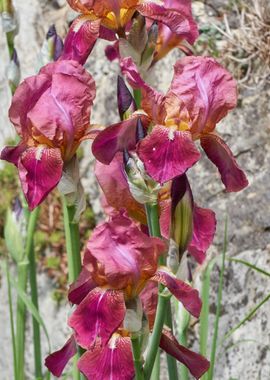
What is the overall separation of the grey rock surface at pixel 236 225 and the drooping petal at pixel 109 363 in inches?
37.5

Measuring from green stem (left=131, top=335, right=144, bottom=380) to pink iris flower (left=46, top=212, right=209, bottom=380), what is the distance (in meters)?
0.02

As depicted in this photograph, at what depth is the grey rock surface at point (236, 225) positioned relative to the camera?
2.90m

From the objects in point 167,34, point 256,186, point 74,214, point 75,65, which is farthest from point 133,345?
point 256,186

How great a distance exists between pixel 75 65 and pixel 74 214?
0.30 meters

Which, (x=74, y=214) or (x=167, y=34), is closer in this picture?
(x=74, y=214)

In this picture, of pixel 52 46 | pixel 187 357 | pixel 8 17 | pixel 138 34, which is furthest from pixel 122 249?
pixel 8 17

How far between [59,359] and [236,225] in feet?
5.01

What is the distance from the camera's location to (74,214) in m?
1.75

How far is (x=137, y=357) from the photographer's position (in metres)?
1.49

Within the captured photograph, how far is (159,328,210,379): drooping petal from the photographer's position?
5.17 ft

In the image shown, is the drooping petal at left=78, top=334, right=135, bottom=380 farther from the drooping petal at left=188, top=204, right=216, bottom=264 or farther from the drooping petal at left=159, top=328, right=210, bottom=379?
the drooping petal at left=188, top=204, right=216, bottom=264

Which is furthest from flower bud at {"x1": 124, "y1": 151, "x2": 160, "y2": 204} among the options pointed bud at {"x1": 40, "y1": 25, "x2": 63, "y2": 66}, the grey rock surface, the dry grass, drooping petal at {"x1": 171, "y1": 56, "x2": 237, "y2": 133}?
the dry grass

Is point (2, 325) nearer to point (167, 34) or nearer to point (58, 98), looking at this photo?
point (167, 34)

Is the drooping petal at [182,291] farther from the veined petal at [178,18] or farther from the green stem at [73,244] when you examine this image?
the veined petal at [178,18]
